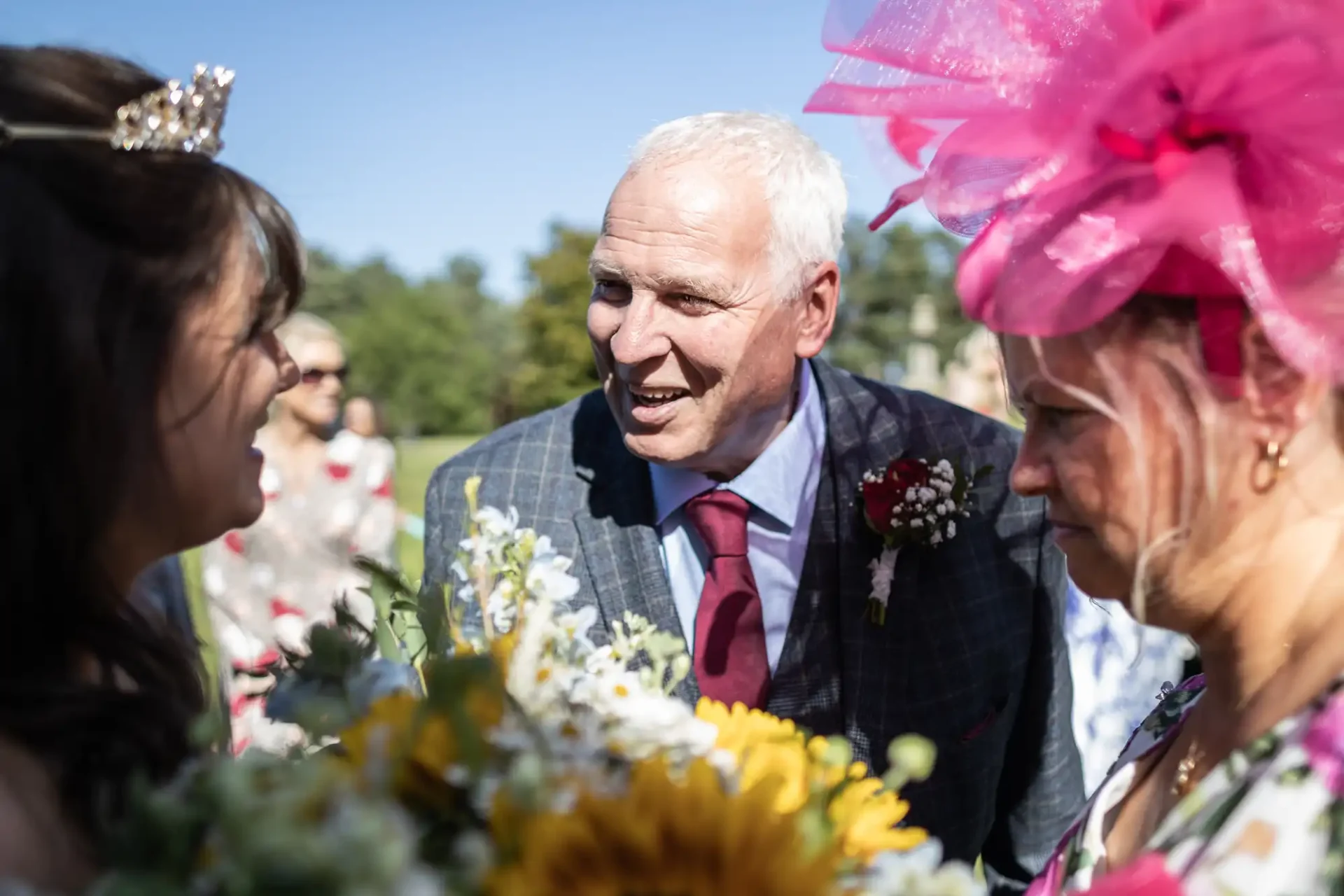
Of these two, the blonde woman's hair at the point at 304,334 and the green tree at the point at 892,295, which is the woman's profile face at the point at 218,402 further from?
the green tree at the point at 892,295

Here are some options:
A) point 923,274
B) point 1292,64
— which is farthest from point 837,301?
point 923,274

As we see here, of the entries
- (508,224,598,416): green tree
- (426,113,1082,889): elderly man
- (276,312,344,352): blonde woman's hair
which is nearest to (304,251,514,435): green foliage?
(508,224,598,416): green tree

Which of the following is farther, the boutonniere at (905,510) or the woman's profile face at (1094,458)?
the boutonniere at (905,510)

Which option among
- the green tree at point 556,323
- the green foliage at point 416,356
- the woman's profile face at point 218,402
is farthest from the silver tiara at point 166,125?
the green foliage at point 416,356

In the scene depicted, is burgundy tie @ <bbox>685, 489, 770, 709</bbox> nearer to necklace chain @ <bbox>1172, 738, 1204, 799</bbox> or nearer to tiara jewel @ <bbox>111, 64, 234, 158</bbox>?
necklace chain @ <bbox>1172, 738, 1204, 799</bbox>

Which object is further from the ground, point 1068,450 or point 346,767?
point 1068,450

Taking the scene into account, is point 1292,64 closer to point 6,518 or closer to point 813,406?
point 6,518

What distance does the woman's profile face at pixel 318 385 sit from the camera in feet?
18.3

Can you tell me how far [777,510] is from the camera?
2742 mm

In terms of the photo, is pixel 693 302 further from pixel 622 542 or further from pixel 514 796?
pixel 514 796

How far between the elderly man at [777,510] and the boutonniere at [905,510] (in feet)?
0.14

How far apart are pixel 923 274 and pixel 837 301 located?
55.0 m

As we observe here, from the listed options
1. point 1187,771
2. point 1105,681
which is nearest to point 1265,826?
point 1187,771

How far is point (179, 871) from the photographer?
2.93ft
